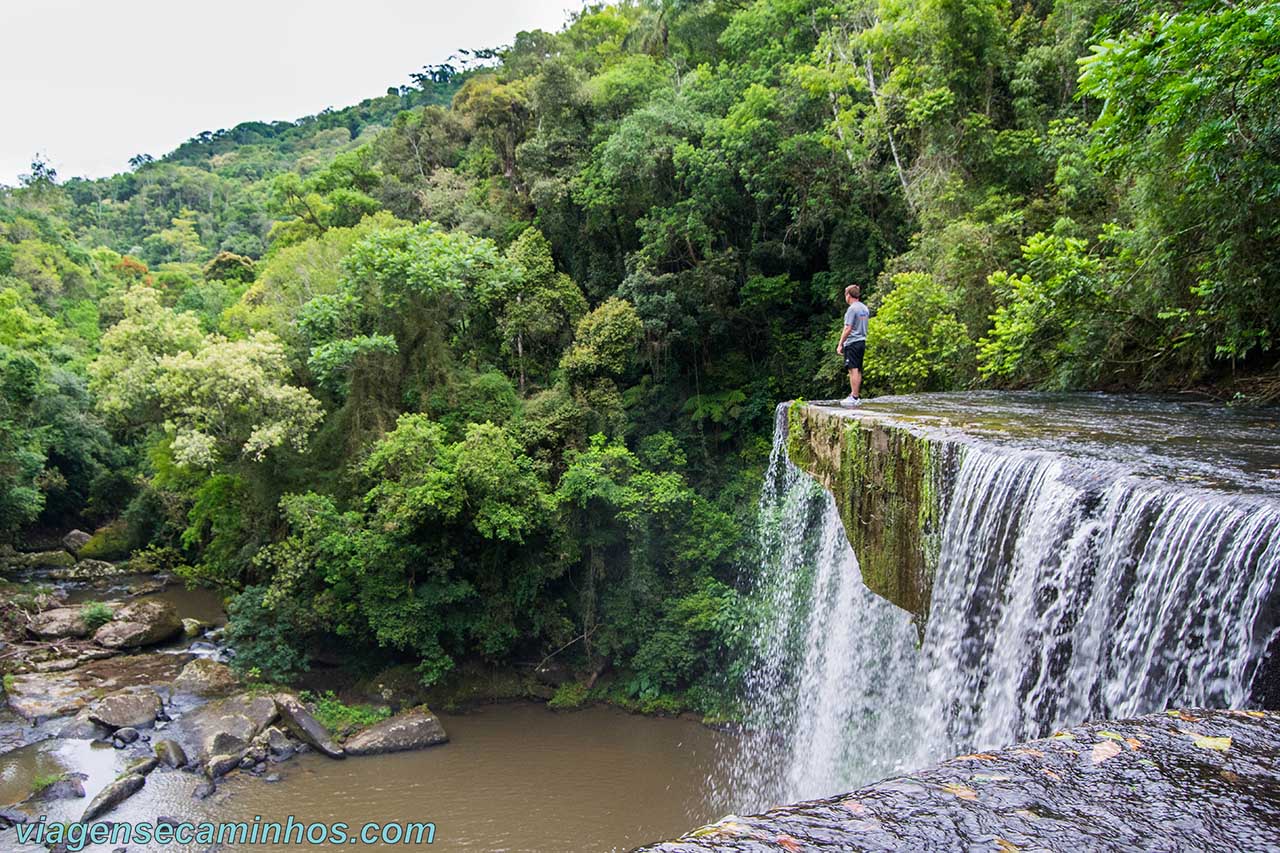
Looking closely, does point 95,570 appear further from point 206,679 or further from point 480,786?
point 480,786

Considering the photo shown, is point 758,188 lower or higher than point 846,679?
higher

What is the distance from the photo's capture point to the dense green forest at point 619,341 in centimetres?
1086

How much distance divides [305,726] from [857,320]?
10.8 meters

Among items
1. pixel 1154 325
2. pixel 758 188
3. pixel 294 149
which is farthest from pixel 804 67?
pixel 294 149

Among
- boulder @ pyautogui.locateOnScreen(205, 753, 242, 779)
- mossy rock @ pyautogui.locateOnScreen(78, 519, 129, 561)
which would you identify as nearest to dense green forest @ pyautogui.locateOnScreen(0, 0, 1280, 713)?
mossy rock @ pyautogui.locateOnScreen(78, 519, 129, 561)

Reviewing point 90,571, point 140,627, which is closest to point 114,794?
point 140,627

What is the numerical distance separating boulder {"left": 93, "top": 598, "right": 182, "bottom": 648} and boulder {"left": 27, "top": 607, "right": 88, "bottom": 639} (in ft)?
1.78

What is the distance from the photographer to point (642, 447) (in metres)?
15.9

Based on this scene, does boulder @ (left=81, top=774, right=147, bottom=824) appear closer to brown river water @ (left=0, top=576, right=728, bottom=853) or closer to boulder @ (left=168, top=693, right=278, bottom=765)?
brown river water @ (left=0, top=576, right=728, bottom=853)

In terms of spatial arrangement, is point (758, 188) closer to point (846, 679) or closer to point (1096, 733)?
point (846, 679)

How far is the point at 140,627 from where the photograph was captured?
632 inches

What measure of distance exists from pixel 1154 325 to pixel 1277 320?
1414 millimetres

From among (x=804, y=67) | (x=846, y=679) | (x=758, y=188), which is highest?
(x=804, y=67)

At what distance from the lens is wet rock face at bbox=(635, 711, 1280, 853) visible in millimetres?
1779
